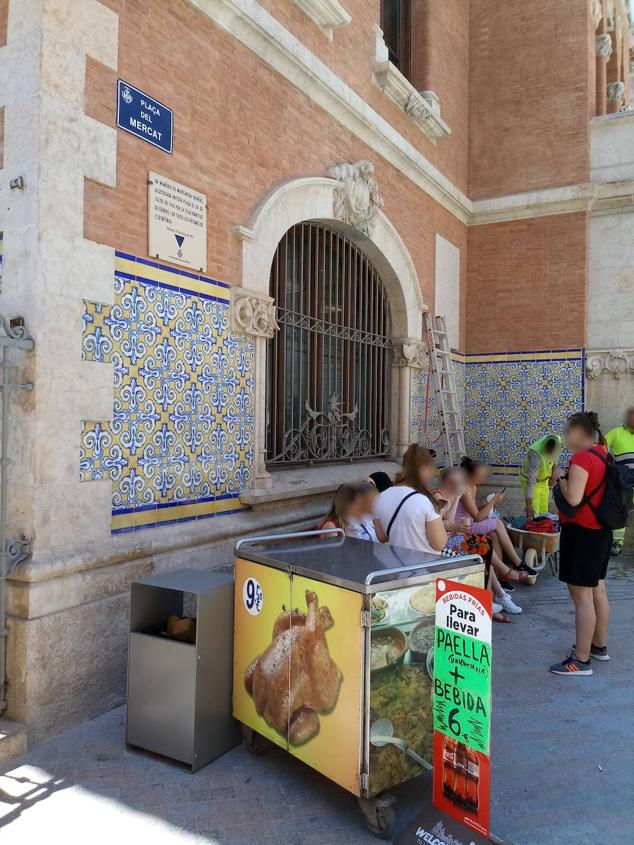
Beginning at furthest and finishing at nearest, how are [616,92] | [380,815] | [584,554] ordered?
[616,92] < [584,554] < [380,815]

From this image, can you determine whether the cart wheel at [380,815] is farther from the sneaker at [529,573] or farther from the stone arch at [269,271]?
the sneaker at [529,573]

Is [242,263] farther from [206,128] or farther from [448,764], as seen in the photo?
[448,764]

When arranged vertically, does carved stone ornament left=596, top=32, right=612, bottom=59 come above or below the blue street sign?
above

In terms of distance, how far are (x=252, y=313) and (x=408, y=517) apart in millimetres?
2224

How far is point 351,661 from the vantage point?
279 centimetres

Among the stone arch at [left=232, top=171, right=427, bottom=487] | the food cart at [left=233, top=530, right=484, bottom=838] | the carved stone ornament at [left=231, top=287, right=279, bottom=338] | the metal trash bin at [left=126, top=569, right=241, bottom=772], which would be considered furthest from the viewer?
the stone arch at [left=232, top=171, right=427, bottom=487]

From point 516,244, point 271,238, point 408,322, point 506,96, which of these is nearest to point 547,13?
point 506,96

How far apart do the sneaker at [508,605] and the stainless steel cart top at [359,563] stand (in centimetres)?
304

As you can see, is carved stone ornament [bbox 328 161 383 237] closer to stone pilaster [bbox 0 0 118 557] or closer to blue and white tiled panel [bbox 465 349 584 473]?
stone pilaster [bbox 0 0 118 557]

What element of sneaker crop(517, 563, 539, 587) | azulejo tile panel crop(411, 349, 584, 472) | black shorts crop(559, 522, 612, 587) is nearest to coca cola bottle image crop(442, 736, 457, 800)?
black shorts crop(559, 522, 612, 587)

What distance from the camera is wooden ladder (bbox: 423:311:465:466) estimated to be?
9305mm

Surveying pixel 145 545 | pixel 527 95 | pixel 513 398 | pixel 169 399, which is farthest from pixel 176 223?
pixel 527 95

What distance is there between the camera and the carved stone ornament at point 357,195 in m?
6.91

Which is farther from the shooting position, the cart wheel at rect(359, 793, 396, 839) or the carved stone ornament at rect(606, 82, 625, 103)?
the carved stone ornament at rect(606, 82, 625, 103)
